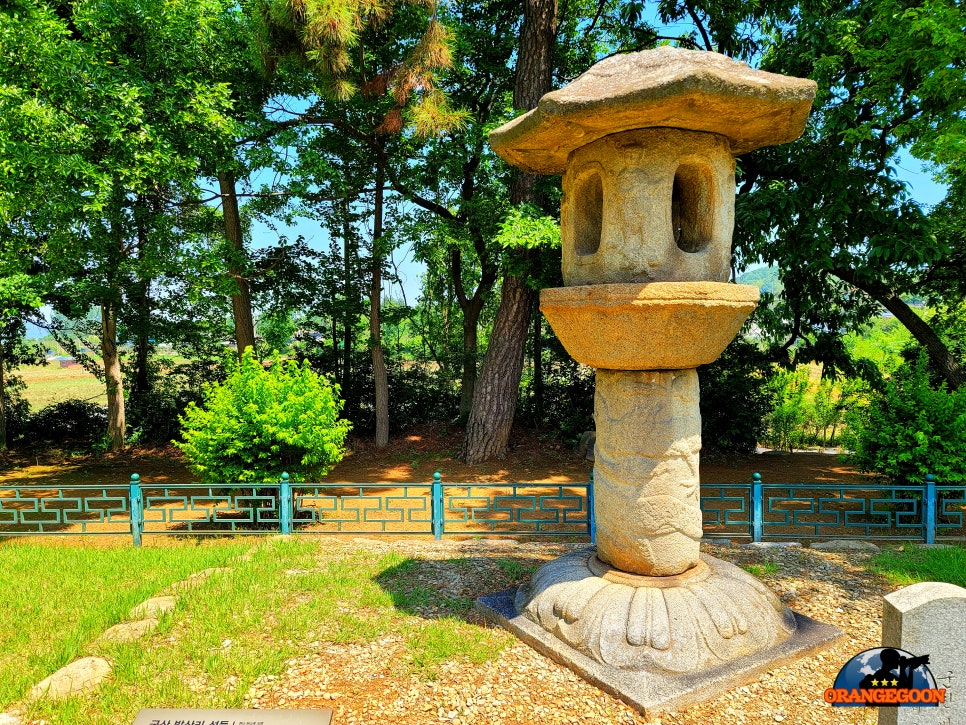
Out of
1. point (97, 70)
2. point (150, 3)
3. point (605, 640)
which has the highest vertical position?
point (150, 3)

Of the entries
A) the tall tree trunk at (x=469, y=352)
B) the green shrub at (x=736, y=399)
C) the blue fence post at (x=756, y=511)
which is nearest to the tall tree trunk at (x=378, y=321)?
the tall tree trunk at (x=469, y=352)

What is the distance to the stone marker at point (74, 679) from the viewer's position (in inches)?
158

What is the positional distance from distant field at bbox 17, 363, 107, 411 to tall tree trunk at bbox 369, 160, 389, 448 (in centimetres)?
804

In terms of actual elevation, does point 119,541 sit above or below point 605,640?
below

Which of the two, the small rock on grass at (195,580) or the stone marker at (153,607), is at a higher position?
the stone marker at (153,607)

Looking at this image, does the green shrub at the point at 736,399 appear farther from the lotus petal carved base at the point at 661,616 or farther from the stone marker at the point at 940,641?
the stone marker at the point at 940,641

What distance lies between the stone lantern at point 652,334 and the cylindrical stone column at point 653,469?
1 cm

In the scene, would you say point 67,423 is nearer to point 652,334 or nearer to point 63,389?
point 63,389

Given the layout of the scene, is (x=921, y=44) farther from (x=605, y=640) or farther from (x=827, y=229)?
(x=605, y=640)

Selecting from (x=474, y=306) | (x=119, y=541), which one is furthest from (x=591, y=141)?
(x=474, y=306)

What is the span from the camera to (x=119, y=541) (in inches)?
324

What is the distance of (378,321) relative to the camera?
45.1 feet

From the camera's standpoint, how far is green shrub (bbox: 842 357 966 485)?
7910mm

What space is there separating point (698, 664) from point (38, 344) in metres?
17.5
